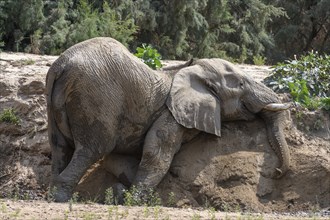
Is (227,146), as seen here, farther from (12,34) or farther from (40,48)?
(12,34)

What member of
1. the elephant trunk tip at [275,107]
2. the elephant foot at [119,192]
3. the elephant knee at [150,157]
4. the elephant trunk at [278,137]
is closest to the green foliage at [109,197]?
the elephant foot at [119,192]

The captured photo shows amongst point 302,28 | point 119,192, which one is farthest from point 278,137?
point 302,28

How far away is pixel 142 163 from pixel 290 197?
79.7 inches

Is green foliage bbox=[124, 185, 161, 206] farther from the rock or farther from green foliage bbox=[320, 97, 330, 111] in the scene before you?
green foliage bbox=[320, 97, 330, 111]

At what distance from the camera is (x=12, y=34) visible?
19031 mm

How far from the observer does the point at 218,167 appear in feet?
38.9

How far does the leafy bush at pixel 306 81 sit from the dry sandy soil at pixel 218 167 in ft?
0.99

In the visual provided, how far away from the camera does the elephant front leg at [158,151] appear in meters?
11.4

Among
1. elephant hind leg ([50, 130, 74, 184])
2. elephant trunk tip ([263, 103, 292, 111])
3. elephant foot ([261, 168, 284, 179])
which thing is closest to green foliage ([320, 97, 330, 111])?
elephant trunk tip ([263, 103, 292, 111])

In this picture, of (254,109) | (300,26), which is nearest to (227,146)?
(254,109)

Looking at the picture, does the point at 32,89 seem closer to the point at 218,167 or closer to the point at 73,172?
the point at 73,172

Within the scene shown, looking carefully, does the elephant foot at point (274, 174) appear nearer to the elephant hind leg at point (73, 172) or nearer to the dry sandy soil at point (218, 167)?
the dry sandy soil at point (218, 167)

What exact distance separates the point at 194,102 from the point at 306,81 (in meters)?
2.41

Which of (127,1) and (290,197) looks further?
(127,1)
